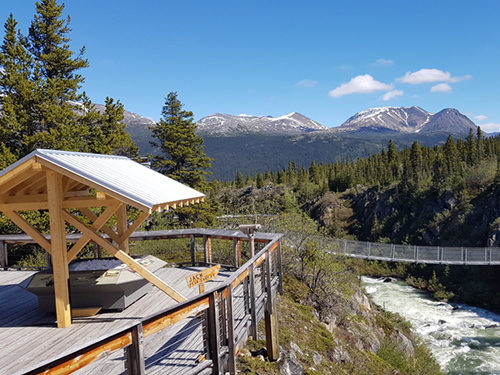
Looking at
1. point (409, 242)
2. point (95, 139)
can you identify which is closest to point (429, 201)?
point (409, 242)

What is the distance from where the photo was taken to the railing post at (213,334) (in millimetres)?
3252

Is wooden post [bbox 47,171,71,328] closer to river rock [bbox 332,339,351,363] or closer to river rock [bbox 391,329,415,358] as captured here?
river rock [bbox 332,339,351,363]

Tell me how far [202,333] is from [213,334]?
1.39ft

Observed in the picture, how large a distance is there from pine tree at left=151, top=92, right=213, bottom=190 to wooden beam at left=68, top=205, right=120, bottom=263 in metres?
16.9

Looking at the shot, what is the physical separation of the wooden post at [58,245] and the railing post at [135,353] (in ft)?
7.09

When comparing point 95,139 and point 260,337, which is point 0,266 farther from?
point 95,139

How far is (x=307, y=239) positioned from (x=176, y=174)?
12799mm

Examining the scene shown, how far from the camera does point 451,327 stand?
16.9 metres

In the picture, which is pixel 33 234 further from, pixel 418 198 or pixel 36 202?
pixel 418 198

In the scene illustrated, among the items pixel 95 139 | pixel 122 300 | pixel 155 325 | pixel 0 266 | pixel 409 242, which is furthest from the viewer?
pixel 409 242

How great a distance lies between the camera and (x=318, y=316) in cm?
A: 912

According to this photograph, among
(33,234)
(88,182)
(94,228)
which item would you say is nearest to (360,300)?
(94,228)

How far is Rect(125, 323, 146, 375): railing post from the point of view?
7.95 ft

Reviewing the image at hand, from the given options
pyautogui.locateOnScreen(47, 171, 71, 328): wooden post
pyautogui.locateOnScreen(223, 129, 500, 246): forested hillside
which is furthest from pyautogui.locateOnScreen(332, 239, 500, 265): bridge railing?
pyautogui.locateOnScreen(47, 171, 71, 328): wooden post
